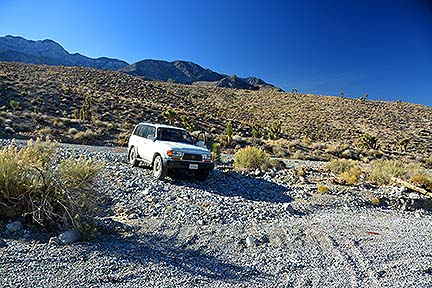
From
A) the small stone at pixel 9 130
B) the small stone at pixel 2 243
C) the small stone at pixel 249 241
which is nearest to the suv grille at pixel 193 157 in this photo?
the small stone at pixel 249 241

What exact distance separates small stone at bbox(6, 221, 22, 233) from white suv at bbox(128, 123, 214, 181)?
217 inches

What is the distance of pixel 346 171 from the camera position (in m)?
16.2

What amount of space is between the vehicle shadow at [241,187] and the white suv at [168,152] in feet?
1.68

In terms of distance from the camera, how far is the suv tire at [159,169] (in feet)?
36.7

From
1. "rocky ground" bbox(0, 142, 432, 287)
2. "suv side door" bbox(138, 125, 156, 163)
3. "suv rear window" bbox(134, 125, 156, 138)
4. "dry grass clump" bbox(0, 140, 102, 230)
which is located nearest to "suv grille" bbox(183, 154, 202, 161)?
"rocky ground" bbox(0, 142, 432, 287)

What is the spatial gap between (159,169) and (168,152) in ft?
2.41

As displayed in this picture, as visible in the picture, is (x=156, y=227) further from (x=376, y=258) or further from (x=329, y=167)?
(x=329, y=167)

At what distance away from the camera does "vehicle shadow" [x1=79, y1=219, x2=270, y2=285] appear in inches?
192

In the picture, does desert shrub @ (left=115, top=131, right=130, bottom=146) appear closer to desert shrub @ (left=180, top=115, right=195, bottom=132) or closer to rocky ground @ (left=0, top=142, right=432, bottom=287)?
desert shrub @ (left=180, top=115, right=195, bottom=132)

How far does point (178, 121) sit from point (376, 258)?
39362mm

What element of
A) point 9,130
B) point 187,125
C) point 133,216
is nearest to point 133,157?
point 133,216

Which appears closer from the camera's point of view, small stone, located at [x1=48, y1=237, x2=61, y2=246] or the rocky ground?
the rocky ground

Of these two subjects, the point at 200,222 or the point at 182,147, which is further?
the point at 182,147

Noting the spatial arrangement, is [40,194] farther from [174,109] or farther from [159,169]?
[174,109]
